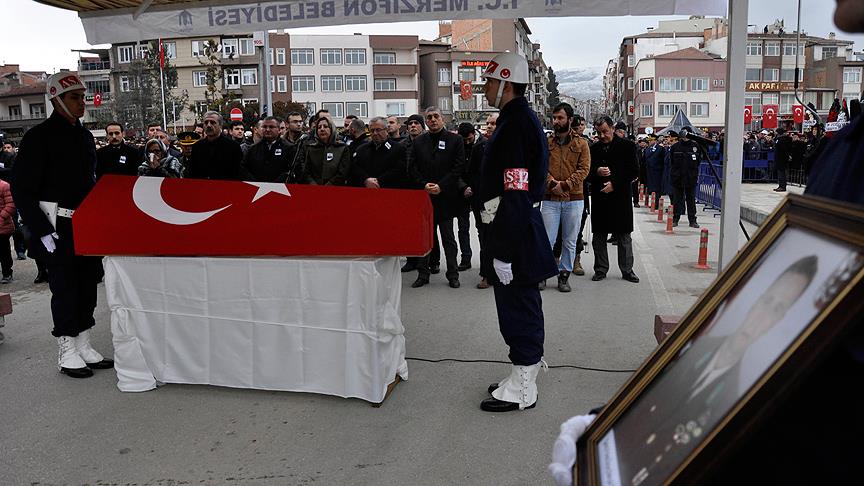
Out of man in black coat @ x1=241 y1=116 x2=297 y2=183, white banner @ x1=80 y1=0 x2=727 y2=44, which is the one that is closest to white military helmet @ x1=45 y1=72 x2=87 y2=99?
white banner @ x1=80 y1=0 x2=727 y2=44

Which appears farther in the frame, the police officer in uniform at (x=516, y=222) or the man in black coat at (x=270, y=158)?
the man in black coat at (x=270, y=158)

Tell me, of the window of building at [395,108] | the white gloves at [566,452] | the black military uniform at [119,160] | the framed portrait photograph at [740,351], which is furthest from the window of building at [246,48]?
the framed portrait photograph at [740,351]

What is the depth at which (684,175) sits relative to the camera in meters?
14.1

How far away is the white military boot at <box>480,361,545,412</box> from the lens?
14.7 feet

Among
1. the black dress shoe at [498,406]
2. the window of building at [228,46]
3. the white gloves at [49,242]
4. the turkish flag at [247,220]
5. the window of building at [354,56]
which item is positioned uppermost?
the window of building at [228,46]

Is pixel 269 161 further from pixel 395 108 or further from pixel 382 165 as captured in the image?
pixel 395 108

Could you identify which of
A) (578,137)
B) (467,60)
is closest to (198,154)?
(578,137)

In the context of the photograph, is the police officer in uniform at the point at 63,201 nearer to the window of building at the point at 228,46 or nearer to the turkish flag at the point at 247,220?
the turkish flag at the point at 247,220

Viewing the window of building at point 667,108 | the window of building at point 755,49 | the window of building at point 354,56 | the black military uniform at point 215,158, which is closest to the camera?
the black military uniform at point 215,158

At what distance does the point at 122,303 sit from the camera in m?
4.99

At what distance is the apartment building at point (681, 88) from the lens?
77.4 meters

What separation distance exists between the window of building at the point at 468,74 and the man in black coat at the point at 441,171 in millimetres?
72089

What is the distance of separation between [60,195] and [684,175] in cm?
1192

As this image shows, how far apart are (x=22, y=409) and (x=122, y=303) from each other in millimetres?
963
